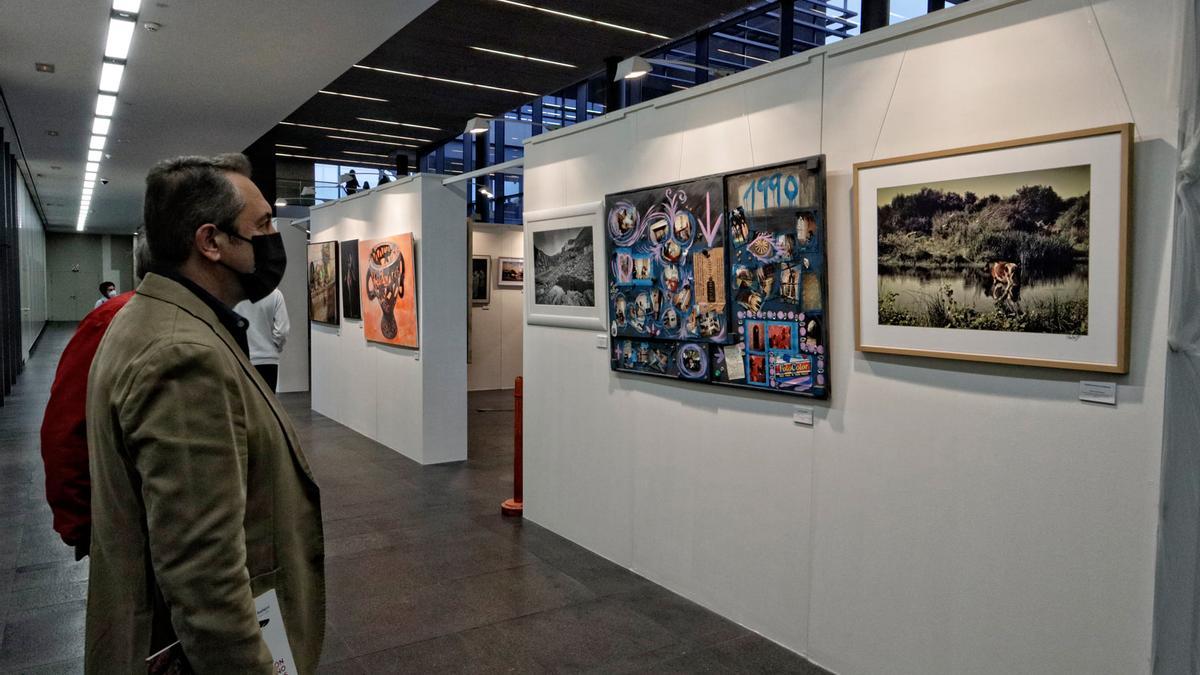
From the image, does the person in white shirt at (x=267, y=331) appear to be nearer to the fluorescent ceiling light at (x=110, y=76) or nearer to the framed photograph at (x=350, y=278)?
the framed photograph at (x=350, y=278)

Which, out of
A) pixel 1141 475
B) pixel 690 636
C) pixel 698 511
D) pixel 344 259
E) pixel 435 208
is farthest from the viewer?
pixel 344 259

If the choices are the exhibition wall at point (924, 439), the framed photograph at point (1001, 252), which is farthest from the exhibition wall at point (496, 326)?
the framed photograph at point (1001, 252)

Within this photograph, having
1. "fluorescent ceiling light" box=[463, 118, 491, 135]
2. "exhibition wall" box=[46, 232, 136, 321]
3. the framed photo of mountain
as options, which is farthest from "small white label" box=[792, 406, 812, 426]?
"exhibition wall" box=[46, 232, 136, 321]

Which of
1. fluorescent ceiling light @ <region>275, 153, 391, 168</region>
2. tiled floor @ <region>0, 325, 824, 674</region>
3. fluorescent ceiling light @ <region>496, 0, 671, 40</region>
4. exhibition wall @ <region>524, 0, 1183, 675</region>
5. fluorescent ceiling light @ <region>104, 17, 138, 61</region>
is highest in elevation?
fluorescent ceiling light @ <region>275, 153, 391, 168</region>

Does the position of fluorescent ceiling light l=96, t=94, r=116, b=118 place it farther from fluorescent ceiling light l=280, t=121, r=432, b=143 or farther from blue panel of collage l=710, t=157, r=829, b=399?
blue panel of collage l=710, t=157, r=829, b=399

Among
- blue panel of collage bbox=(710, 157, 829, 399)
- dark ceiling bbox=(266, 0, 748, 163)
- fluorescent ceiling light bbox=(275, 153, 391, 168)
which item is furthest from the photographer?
fluorescent ceiling light bbox=(275, 153, 391, 168)

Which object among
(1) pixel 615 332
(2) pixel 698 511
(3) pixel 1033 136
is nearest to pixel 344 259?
(1) pixel 615 332

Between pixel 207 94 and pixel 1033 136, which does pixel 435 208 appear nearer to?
pixel 207 94

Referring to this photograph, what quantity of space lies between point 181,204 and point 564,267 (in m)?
3.85

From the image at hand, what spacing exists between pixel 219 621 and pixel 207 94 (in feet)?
30.2

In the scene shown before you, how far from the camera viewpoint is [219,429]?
1.46m

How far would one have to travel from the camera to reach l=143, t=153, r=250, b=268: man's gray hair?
1.68m

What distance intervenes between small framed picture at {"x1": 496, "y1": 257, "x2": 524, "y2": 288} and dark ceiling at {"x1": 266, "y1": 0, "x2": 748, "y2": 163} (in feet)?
8.67

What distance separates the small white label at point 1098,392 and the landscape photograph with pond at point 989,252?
0.19m
